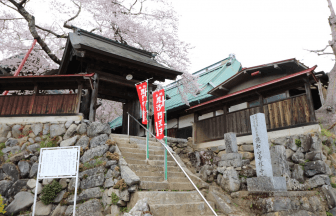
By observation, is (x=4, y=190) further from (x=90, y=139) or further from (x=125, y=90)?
(x=125, y=90)

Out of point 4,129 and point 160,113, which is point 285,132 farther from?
point 4,129

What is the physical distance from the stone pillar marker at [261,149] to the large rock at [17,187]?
785cm

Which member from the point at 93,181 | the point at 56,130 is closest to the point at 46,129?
the point at 56,130

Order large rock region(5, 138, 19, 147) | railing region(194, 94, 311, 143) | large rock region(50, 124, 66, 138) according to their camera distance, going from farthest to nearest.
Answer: railing region(194, 94, 311, 143) < large rock region(50, 124, 66, 138) < large rock region(5, 138, 19, 147)

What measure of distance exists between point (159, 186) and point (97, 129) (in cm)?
324

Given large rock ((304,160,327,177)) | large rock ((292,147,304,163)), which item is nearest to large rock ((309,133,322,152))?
large rock ((292,147,304,163))

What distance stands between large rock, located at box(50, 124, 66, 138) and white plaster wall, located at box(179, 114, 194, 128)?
8954mm

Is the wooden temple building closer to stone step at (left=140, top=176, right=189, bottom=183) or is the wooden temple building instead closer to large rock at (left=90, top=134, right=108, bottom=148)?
large rock at (left=90, top=134, right=108, bottom=148)

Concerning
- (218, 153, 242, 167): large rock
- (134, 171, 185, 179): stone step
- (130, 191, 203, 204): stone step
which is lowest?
(130, 191, 203, 204): stone step

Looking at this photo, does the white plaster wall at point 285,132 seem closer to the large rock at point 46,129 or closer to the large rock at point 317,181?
the large rock at point 317,181

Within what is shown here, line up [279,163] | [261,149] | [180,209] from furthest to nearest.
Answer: [279,163], [261,149], [180,209]

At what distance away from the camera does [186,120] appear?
1641 centimetres

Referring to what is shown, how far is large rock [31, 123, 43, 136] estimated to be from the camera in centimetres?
917

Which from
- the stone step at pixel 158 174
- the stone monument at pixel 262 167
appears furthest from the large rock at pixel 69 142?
the stone monument at pixel 262 167
